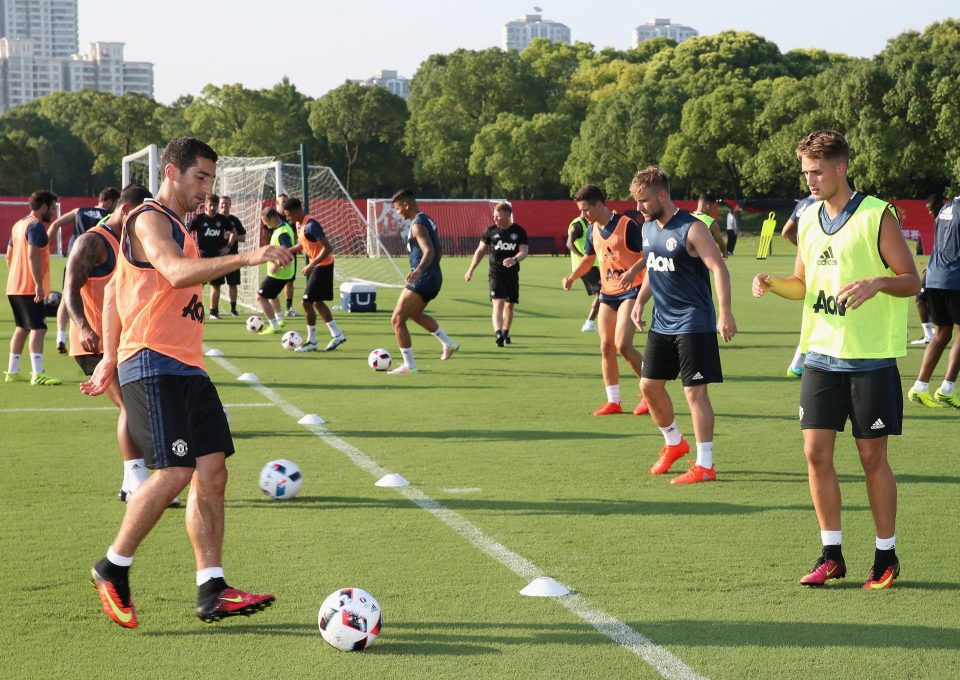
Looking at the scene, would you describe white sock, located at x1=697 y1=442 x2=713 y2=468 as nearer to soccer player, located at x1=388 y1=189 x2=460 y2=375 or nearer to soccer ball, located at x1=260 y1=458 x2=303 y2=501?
soccer ball, located at x1=260 y1=458 x2=303 y2=501

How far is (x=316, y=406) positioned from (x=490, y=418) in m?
1.84

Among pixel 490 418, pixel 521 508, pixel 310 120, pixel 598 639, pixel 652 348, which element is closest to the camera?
pixel 598 639

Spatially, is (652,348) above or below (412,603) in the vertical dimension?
above

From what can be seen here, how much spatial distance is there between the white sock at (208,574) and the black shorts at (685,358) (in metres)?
3.84

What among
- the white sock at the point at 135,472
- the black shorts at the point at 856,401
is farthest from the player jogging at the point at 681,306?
the white sock at the point at 135,472

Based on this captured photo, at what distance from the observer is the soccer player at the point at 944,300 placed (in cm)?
1141

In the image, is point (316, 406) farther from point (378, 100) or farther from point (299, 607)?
point (378, 100)

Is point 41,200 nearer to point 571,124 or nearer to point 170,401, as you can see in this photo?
point 170,401

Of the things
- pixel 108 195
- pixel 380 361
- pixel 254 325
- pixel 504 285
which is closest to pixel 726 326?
pixel 108 195

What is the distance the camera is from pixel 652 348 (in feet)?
28.0

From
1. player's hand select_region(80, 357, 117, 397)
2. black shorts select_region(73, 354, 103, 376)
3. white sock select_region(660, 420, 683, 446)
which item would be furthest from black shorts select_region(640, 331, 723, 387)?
black shorts select_region(73, 354, 103, 376)

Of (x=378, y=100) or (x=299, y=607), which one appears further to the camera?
(x=378, y=100)

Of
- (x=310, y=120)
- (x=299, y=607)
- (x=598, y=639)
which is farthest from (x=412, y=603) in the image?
(x=310, y=120)

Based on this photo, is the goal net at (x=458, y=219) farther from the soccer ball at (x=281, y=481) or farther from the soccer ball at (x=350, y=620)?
the soccer ball at (x=350, y=620)
